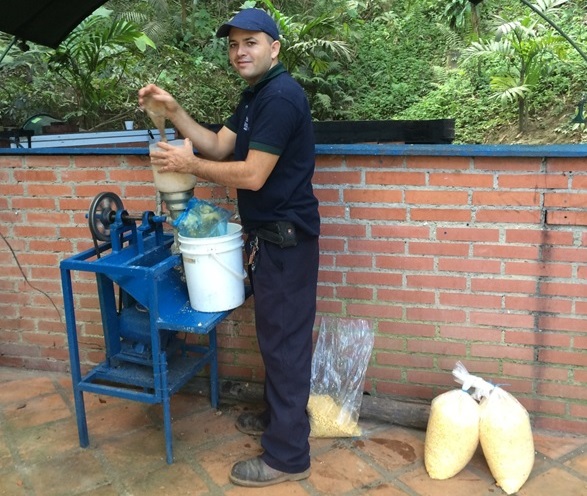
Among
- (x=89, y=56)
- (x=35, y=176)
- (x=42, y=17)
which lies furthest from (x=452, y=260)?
(x=89, y=56)

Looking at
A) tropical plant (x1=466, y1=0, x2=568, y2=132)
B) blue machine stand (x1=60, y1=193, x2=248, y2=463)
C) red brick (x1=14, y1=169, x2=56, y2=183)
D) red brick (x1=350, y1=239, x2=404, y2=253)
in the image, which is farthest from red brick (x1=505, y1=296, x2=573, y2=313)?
tropical plant (x1=466, y1=0, x2=568, y2=132)

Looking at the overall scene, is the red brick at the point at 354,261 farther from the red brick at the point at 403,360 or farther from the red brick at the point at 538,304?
the red brick at the point at 538,304

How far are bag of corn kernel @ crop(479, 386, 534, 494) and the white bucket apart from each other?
48.9 inches

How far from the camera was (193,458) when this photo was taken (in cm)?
269

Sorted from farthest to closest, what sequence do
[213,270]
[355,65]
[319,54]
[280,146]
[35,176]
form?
1. [355,65]
2. [319,54]
3. [35,176]
4. [213,270]
5. [280,146]

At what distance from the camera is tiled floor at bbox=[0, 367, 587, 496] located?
97.4 inches

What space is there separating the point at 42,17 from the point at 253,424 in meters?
2.65

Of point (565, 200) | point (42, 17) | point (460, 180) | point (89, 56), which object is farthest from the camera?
point (89, 56)

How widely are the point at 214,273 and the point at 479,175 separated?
131cm

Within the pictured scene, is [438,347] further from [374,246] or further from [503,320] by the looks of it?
[374,246]

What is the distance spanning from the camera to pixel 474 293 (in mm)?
2789

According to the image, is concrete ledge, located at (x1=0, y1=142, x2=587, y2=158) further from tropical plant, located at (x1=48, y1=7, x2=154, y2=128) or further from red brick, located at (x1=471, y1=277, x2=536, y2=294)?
tropical plant, located at (x1=48, y1=7, x2=154, y2=128)

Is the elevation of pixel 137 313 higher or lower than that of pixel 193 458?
higher

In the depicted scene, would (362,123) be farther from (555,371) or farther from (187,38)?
(187,38)
